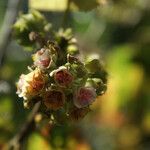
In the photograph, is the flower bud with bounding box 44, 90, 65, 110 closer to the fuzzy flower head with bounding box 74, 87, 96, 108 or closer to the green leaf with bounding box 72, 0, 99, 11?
the fuzzy flower head with bounding box 74, 87, 96, 108

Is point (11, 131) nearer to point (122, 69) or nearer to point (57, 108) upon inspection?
point (122, 69)

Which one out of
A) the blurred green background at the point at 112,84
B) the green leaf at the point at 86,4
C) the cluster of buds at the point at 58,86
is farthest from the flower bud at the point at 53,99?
the blurred green background at the point at 112,84

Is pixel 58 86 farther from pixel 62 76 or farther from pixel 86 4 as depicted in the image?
pixel 86 4

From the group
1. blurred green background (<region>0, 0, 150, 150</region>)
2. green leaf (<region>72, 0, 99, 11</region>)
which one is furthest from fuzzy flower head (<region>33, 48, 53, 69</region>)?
blurred green background (<region>0, 0, 150, 150</region>)

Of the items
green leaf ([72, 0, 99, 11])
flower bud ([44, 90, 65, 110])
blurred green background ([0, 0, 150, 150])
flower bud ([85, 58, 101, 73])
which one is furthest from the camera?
blurred green background ([0, 0, 150, 150])

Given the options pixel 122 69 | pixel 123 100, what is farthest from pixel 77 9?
pixel 123 100
